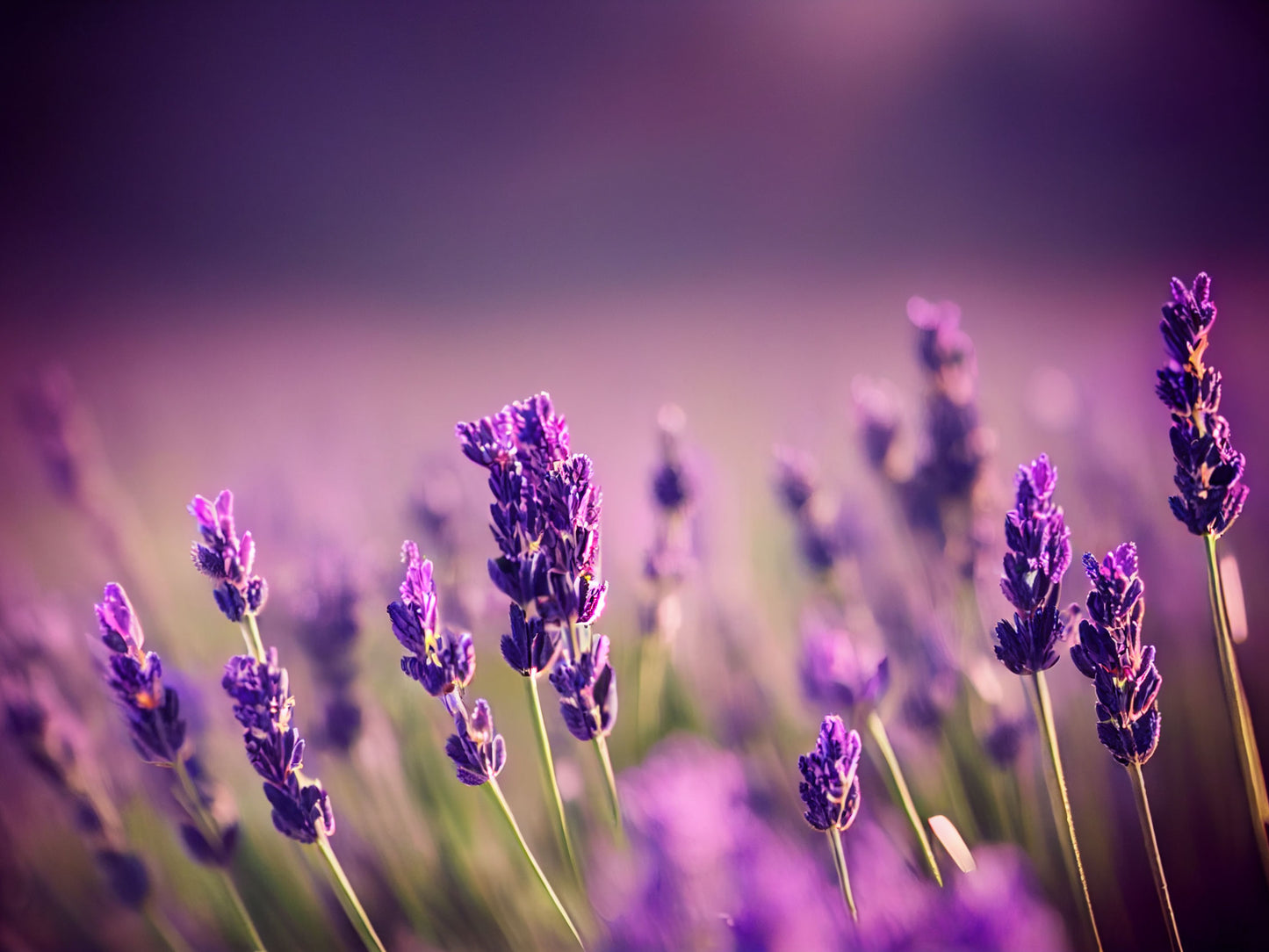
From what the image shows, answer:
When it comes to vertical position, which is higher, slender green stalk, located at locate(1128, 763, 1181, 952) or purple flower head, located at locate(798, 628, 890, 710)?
purple flower head, located at locate(798, 628, 890, 710)

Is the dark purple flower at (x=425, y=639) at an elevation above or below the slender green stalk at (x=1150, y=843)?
above

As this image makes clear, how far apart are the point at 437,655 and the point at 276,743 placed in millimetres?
99

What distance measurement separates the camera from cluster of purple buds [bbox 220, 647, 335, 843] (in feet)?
1.35

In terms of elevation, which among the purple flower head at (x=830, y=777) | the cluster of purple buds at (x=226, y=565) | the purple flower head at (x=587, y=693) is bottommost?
the purple flower head at (x=830, y=777)

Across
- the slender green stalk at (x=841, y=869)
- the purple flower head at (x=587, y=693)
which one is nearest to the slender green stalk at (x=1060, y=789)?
the slender green stalk at (x=841, y=869)

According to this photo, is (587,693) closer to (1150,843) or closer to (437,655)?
(437,655)

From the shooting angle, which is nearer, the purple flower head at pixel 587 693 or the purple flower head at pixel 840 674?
the purple flower head at pixel 587 693

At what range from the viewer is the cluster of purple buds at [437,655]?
42 centimetres

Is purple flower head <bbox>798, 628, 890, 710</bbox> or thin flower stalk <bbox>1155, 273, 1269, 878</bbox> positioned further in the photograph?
purple flower head <bbox>798, 628, 890, 710</bbox>

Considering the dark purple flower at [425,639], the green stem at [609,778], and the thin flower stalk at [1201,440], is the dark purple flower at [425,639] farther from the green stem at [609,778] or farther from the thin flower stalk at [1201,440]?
the thin flower stalk at [1201,440]

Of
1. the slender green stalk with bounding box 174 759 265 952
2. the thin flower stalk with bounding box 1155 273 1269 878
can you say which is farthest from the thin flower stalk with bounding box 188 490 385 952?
the thin flower stalk with bounding box 1155 273 1269 878

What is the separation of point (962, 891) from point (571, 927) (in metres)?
0.22

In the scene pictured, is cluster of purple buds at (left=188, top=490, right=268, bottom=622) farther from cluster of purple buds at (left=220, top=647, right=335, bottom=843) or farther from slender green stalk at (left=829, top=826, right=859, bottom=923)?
slender green stalk at (left=829, top=826, right=859, bottom=923)

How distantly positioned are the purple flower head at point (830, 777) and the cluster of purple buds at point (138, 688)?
37 cm
